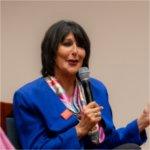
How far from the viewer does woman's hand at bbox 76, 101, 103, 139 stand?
55.6 inches

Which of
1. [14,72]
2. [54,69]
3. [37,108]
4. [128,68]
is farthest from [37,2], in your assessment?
[37,108]

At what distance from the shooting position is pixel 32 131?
155 cm

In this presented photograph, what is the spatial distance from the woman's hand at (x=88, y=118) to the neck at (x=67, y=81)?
26 cm

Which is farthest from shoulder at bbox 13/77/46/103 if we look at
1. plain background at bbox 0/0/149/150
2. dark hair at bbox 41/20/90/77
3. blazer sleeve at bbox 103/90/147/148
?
plain background at bbox 0/0/149/150

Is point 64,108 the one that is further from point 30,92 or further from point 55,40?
point 55,40

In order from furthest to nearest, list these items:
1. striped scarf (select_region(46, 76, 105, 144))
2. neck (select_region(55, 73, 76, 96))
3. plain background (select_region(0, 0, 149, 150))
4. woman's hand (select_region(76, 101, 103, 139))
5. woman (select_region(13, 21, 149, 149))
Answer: plain background (select_region(0, 0, 149, 150)) < neck (select_region(55, 73, 76, 96)) < striped scarf (select_region(46, 76, 105, 144)) < woman (select_region(13, 21, 149, 149)) < woman's hand (select_region(76, 101, 103, 139))

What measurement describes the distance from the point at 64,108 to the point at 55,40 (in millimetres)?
295

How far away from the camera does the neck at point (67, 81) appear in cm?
173

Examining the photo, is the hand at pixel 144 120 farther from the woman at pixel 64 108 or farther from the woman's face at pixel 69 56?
the woman's face at pixel 69 56

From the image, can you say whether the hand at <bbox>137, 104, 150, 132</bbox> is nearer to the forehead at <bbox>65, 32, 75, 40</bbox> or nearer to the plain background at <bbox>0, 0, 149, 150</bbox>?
the forehead at <bbox>65, 32, 75, 40</bbox>

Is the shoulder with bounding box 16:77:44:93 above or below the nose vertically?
below

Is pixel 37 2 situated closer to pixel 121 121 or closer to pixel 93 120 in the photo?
pixel 121 121

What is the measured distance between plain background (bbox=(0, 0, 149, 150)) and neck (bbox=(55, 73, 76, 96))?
764 mm

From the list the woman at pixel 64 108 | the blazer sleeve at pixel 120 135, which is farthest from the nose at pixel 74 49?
the blazer sleeve at pixel 120 135
